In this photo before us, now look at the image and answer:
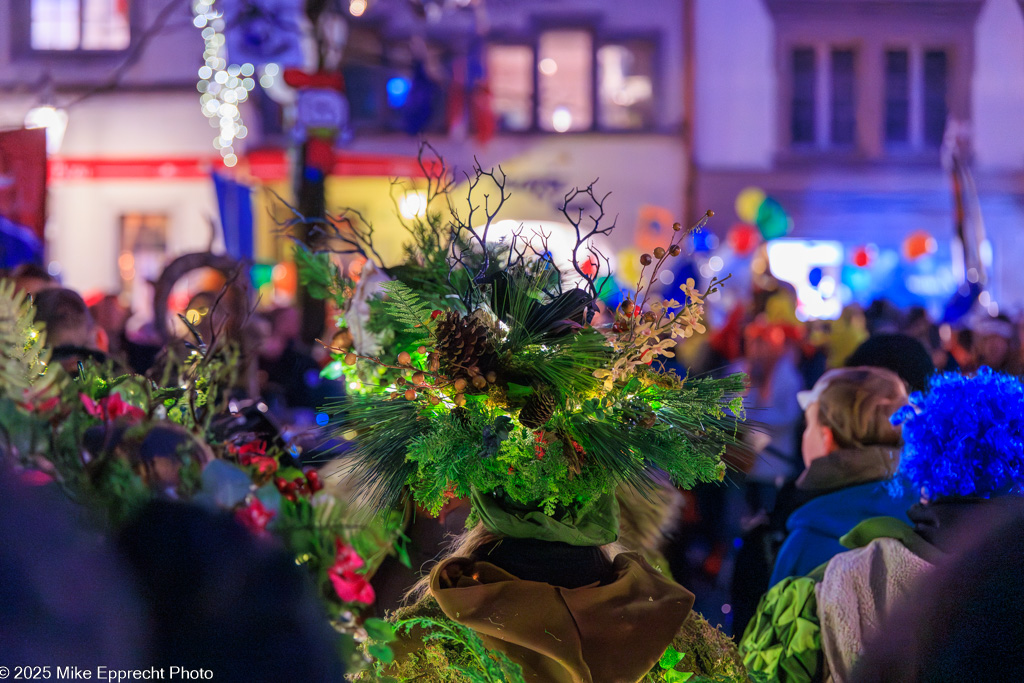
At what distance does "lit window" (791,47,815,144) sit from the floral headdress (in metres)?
14.9

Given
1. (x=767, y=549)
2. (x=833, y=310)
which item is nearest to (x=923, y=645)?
(x=767, y=549)

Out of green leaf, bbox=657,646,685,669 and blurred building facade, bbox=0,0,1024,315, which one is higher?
blurred building facade, bbox=0,0,1024,315

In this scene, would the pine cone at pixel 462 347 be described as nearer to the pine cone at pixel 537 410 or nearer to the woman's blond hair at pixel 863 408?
the pine cone at pixel 537 410

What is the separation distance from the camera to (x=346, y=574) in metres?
1.64

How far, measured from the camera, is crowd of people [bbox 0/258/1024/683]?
1.44 meters

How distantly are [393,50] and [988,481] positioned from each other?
1435 centimetres

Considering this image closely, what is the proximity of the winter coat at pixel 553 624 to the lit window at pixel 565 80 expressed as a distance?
46.8 ft

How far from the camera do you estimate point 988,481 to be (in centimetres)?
215

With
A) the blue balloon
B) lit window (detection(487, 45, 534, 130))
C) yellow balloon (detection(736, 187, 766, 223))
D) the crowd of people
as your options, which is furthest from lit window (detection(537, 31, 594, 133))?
the crowd of people

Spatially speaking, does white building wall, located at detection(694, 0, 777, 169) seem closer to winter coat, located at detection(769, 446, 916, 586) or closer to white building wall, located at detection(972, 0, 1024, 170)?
white building wall, located at detection(972, 0, 1024, 170)

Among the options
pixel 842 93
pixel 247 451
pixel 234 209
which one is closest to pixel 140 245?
pixel 234 209

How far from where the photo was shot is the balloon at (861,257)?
48.3 feet

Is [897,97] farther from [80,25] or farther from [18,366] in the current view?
[18,366]

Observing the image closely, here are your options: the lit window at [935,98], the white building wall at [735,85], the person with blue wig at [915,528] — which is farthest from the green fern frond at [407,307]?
the lit window at [935,98]
